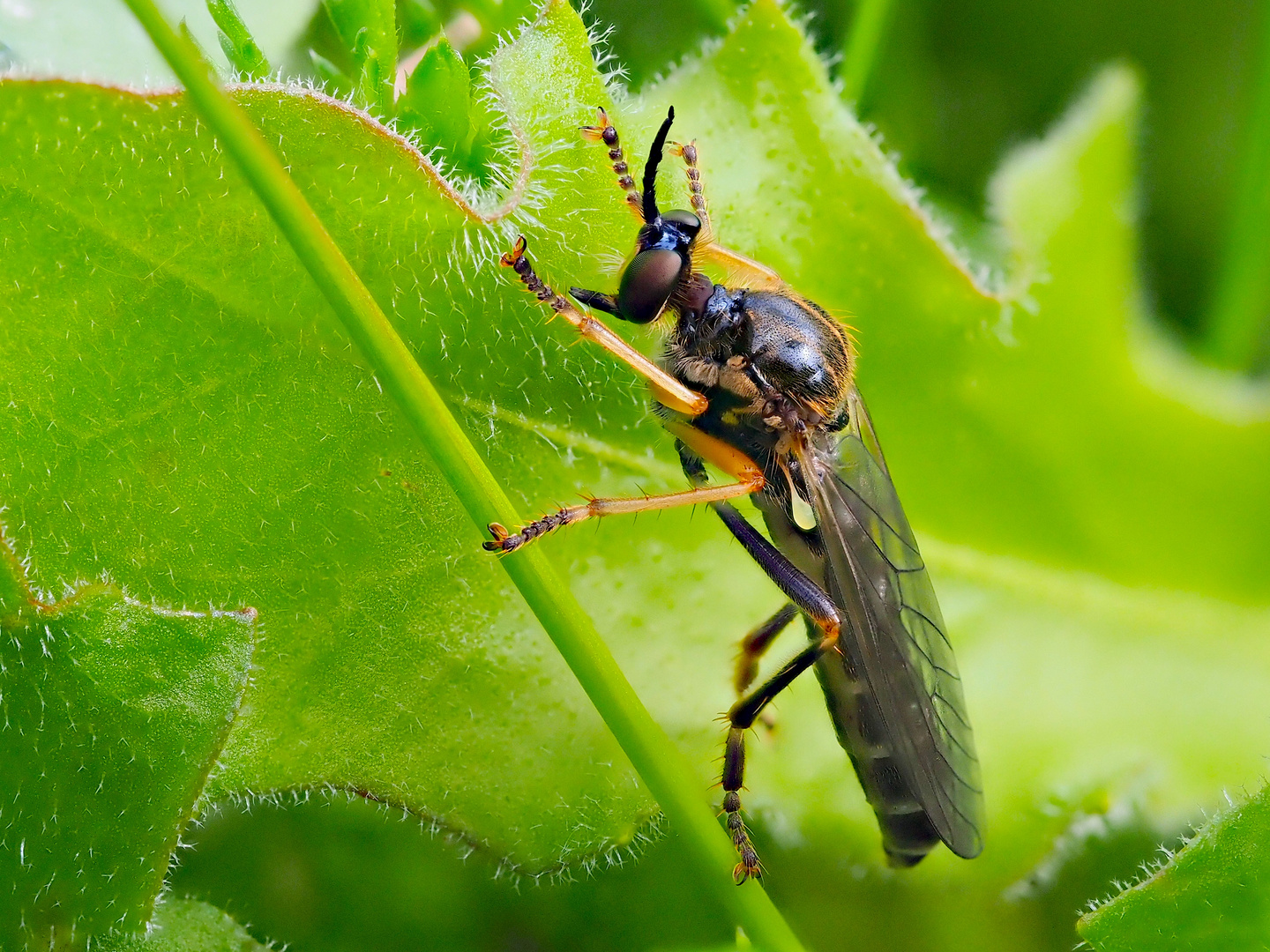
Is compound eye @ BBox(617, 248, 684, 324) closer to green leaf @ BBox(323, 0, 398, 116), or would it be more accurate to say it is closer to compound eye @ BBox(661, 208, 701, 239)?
compound eye @ BBox(661, 208, 701, 239)

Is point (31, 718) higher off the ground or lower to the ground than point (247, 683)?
lower

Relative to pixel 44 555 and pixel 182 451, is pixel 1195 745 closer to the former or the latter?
pixel 182 451

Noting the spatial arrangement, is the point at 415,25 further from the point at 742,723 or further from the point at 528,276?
the point at 742,723

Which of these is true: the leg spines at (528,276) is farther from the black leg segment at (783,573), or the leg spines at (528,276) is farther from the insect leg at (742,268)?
the black leg segment at (783,573)

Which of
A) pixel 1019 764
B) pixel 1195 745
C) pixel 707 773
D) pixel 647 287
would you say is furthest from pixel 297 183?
pixel 1195 745

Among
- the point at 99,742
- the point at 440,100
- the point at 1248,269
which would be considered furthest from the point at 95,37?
the point at 1248,269

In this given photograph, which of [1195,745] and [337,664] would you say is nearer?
[337,664]
